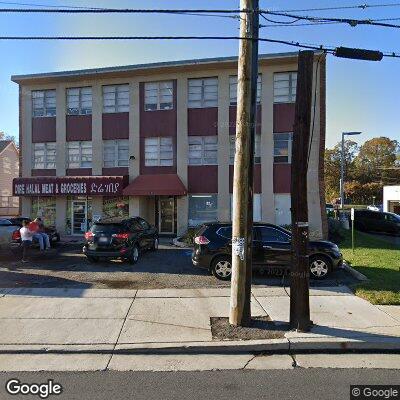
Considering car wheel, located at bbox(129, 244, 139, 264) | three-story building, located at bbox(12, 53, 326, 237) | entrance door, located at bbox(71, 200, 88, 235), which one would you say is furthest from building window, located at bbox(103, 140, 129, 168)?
car wheel, located at bbox(129, 244, 139, 264)

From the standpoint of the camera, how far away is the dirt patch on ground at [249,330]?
608cm

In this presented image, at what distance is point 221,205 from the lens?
20312 millimetres

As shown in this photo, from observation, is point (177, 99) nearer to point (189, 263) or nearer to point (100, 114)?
point (100, 114)

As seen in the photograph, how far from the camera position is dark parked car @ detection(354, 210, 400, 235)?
26.0 m

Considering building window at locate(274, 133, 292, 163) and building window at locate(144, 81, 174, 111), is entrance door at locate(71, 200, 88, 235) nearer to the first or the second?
building window at locate(144, 81, 174, 111)

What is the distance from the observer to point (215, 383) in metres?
4.69

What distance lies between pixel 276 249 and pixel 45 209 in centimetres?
1660

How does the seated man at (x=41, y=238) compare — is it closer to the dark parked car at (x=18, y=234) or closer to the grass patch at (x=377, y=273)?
the dark parked car at (x=18, y=234)

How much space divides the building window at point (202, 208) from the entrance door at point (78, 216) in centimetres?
627

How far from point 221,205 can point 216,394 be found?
16.0m

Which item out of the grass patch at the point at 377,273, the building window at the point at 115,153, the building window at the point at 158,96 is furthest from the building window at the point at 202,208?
the grass patch at the point at 377,273

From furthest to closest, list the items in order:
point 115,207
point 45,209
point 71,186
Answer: point 45,209 → point 115,207 → point 71,186

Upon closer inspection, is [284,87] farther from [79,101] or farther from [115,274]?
[115,274]
